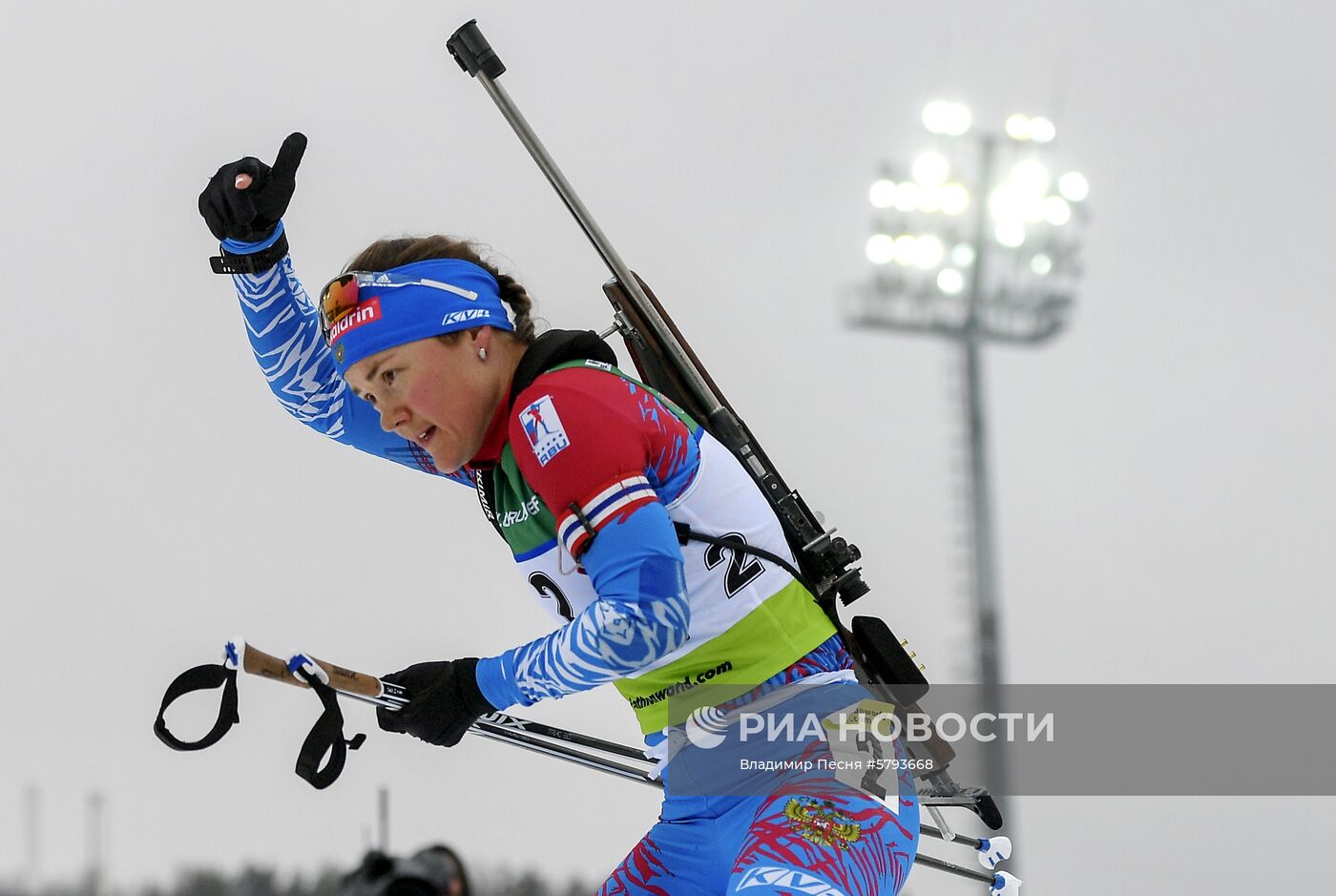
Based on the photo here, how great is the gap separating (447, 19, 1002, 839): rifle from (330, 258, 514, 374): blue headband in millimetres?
294

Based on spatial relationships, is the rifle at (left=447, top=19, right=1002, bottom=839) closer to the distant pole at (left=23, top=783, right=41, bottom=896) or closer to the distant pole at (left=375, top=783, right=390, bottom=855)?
the distant pole at (left=375, top=783, right=390, bottom=855)

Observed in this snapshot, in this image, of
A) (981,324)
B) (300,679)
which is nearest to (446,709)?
(300,679)

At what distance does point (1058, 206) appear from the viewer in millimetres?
7043

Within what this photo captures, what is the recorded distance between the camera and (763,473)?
2000 mm

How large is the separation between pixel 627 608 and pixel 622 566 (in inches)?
1.9

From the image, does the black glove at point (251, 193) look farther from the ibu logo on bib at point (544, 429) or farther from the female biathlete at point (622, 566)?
the ibu logo on bib at point (544, 429)

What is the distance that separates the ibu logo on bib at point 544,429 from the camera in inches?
61.8

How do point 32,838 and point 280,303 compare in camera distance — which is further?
point 32,838

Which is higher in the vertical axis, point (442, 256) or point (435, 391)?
point (442, 256)

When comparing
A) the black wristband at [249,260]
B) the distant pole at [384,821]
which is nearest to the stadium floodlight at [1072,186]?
the distant pole at [384,821]

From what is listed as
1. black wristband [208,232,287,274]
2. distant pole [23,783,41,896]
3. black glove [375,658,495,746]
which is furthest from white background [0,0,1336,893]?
black glove [375,658,495,746]

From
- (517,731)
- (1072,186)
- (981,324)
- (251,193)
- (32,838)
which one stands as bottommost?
(32,838)

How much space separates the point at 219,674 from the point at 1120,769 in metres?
4.83

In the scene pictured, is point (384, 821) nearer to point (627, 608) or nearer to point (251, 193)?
point (627, 608)
